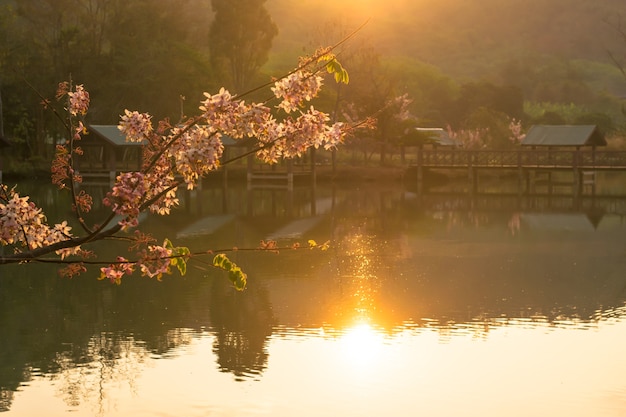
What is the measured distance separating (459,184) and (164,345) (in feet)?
183

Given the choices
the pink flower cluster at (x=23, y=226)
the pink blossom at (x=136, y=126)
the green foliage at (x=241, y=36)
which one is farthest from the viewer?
the green foliage at (x=241, y=36)

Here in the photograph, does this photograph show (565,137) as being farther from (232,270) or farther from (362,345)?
(232,270)

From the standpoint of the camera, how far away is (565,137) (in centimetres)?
7331

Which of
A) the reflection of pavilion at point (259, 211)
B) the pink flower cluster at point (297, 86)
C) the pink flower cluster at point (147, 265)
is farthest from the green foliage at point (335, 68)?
the reflection of pavilion at point (259, 211)

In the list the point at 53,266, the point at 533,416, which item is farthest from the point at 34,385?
the point at 53,266

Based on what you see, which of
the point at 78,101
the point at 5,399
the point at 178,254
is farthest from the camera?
the point at 5,399

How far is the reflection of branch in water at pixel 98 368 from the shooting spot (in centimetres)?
1526

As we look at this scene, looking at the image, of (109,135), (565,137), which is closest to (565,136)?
(565,137)

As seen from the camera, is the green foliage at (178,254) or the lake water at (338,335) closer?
the green foliage at (178,254)

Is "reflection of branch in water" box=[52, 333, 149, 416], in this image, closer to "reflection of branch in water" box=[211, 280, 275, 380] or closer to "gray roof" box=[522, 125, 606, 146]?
"reflection of branch in water" box=[211, 280, 275, 380]

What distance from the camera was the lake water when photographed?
15180 mm

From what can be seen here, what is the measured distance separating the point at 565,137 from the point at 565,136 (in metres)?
0.10

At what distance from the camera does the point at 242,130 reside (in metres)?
8.37

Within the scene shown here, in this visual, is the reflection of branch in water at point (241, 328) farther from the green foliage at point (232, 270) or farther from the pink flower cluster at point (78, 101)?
the green foliage at point (232, 270)
